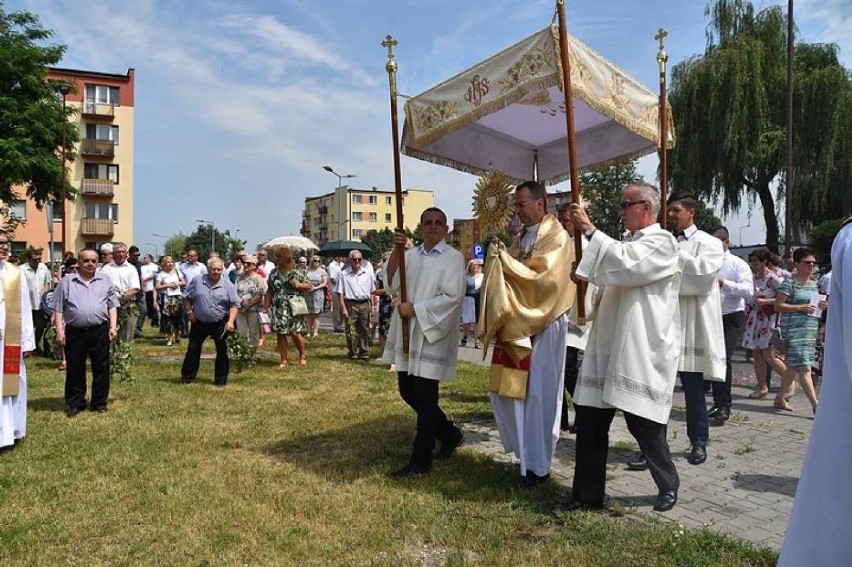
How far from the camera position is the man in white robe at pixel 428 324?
16.8ft

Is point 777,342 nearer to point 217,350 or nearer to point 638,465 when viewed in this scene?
point 638,465

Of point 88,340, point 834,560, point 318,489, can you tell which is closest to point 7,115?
point 88,340

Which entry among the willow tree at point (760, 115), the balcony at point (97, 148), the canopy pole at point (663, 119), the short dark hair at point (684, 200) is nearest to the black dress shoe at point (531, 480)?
the canopy pole at point (663, 119)

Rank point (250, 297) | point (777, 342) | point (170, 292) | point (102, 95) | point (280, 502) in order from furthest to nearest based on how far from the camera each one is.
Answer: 1. point (102, 95)
2. point (170, 292)
3. point (250, 297)
4. point (777, 342)
5. point (280, 502)

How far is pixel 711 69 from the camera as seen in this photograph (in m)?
21.5

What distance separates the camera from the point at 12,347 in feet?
19.7

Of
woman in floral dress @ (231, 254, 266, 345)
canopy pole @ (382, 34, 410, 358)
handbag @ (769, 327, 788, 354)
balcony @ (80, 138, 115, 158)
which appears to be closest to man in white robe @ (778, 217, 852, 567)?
canopy pole @ (382, 34, 410, 358)

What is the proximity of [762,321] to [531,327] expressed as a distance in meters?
5.47

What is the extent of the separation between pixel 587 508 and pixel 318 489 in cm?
188

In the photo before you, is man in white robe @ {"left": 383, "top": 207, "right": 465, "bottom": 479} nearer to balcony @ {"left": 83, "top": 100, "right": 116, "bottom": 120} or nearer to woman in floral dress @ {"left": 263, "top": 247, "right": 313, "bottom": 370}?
woman in floral dress @ {"left": 263, "top": 247, "right": 313, "bottom": 370}

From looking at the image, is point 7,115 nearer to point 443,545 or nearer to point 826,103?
point 443,545

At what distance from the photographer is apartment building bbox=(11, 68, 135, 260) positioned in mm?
49188

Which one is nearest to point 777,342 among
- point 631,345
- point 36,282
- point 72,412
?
point 631,345

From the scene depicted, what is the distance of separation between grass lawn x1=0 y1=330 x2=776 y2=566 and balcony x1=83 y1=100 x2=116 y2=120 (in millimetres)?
47503
